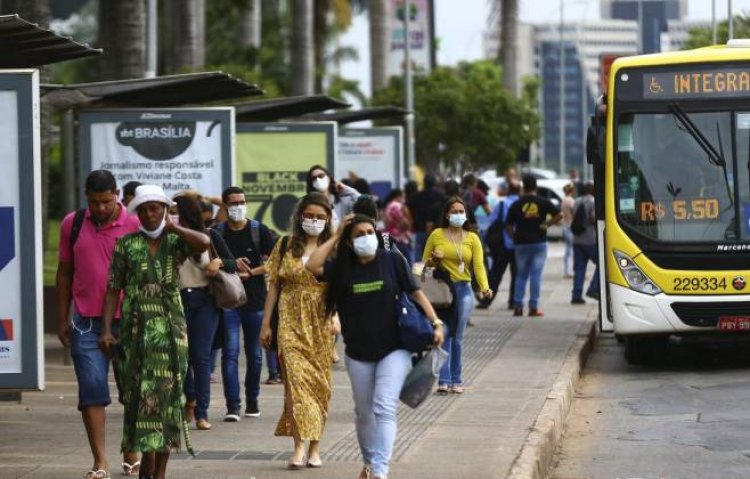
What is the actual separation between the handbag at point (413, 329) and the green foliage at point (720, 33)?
36.0 meters

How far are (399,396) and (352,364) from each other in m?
0.29

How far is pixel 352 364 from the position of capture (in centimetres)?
938

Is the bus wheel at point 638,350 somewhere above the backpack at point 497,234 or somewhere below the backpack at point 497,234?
below

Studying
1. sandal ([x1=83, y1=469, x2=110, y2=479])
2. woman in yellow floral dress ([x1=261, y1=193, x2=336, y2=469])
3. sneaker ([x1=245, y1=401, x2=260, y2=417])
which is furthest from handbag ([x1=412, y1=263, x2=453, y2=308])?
sandal ([x1=83, y1=469, x2=110, y2=479])

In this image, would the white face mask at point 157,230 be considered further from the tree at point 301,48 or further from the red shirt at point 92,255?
the tree at point 301,48

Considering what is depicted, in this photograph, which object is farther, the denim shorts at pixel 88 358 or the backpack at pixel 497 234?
the backpack at pixel 497 234

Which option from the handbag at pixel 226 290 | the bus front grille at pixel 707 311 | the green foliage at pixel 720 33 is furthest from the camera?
the green foliage at pixel 720 33

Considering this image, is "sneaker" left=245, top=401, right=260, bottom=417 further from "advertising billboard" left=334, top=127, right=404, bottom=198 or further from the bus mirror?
"advertising billboard" left=334, top=127, right=404, bottom=198

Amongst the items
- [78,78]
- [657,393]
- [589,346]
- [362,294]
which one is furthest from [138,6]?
[78,78]

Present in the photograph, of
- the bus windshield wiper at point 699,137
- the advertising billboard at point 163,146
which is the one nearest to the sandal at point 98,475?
the advertising billboard at point 163,146

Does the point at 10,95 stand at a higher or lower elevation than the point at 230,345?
higher

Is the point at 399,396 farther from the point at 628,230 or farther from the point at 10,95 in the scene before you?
the point at 628,230

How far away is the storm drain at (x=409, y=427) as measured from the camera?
1080 cm

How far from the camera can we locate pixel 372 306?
367 inches
